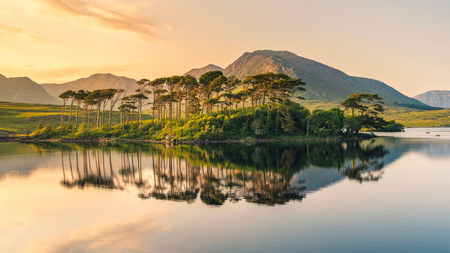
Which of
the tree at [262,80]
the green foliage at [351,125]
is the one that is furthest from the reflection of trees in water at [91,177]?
the green foliage at [351,125]

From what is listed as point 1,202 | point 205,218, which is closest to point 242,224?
point 205,218

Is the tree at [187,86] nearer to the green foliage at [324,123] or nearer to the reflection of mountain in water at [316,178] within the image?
the green foliage at [324,123]

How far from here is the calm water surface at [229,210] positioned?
1102cm

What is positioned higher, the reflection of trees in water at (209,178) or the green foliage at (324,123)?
the green foliage at (324,123)

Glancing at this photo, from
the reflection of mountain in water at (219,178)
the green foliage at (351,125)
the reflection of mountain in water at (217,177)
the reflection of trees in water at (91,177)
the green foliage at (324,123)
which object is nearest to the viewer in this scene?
the reflection of mountain in water at (219,178)

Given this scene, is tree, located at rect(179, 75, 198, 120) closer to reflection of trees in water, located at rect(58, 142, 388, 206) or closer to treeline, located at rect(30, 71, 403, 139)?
treeline, located at rect(30, 71, 403, 139)

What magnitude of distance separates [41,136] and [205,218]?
91.2 metres

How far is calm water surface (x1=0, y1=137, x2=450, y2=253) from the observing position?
11016mm

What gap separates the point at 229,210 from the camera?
15016 millimetres

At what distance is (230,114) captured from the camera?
7538 cm

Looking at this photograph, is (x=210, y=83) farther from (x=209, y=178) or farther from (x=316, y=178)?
(x=316, y=178)

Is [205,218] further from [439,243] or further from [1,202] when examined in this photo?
[1,202]

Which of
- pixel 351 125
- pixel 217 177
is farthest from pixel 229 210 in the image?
pixel 351 125

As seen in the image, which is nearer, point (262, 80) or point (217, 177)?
point (217, 177)
